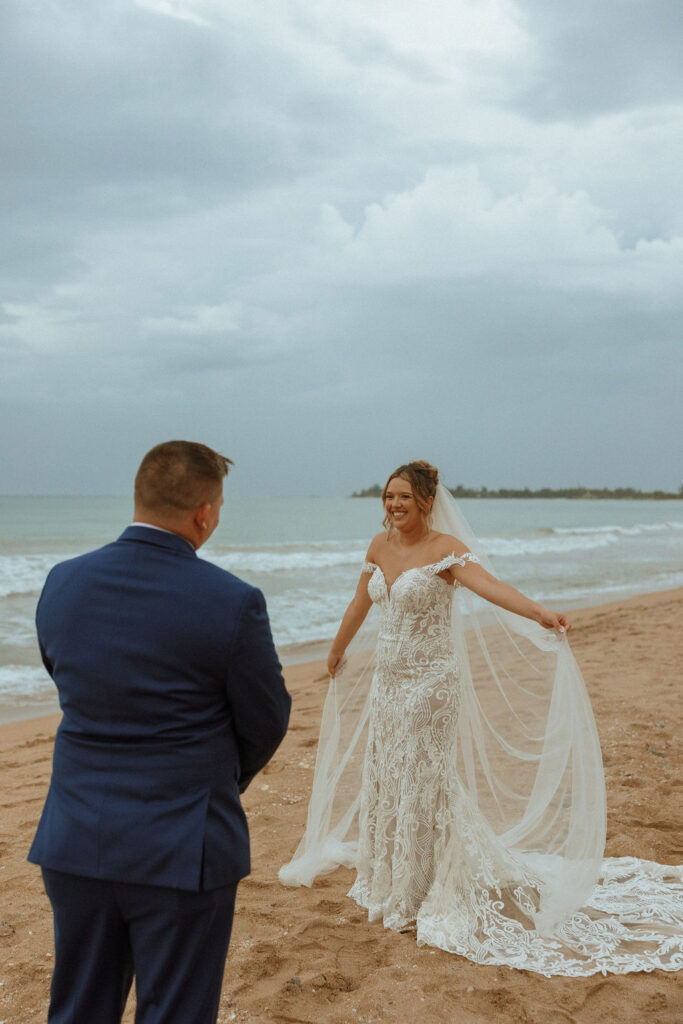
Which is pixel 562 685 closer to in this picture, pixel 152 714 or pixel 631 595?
pixel 152 714

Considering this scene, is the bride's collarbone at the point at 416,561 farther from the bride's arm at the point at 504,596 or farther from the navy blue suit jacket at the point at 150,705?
the navy blue suit jacket at the point at 150,705

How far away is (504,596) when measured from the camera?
3902 millimetres

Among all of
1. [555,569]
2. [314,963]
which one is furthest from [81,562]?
[555,569]

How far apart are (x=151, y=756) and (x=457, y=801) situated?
2.59 meters

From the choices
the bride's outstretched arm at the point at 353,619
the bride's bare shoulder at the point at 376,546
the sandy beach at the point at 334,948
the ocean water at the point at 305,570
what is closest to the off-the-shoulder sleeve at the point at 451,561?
the bride's bare shoulder at the point at 376,546

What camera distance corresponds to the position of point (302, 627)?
1365 centimetres

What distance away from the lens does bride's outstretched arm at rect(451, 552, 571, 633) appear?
3.83 metres

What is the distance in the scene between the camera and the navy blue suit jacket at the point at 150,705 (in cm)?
187

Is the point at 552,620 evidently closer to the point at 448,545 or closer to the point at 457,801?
the point at 448,545

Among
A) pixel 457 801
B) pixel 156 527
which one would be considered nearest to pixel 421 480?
pixel 457 801

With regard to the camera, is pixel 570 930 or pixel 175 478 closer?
Answer: pixel 175 478

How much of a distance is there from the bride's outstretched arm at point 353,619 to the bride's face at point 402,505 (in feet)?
1.45

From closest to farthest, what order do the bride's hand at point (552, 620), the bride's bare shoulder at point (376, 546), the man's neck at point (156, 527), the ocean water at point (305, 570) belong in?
1. the man's neck at point (156, 527)
2. the bride's hand at point (552, 620)
3. the bride's bare shoulder at point (376, 546)
4. the ocean water at point (305, 570)

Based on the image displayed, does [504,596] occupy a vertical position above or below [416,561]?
below
